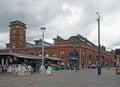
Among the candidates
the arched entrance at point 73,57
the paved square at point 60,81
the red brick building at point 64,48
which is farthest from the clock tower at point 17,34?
the paved square at point 60,81

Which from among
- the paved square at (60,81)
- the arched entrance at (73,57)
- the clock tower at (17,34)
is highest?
the clock tower at (17,34)

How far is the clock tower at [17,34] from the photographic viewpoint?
9819 cm

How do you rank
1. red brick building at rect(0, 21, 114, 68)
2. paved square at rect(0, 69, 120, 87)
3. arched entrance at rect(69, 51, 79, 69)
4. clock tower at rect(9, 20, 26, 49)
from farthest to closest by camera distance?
clock tower at rect(9, 20, 26, 49)
red brick building at rect(0, 21, 114, 68)
arched entrance at rect(69, 51, 79, 69)
paved square at rect(0, 69, 120, 87)

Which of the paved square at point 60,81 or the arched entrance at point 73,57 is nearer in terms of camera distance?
the paved square at point 60,81

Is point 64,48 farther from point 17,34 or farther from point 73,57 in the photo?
point 17,34

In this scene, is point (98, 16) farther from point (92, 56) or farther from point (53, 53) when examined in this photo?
point (92, 56)

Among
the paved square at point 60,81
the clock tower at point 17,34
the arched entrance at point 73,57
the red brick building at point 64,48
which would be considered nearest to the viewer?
the paved square at point 60,81

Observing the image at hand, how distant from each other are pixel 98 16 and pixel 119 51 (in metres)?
5.44

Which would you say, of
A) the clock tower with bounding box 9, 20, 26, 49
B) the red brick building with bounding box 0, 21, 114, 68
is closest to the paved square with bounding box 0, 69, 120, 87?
the red brick building with bounding box 0, 21, 114, 68

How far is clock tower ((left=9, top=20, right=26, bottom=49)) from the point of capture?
98.2 meters

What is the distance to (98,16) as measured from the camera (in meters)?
34.8

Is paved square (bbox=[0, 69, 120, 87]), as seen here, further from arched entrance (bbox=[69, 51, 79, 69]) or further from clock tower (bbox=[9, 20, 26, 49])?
clock tower (bbox=[9, 20, 26, 49])

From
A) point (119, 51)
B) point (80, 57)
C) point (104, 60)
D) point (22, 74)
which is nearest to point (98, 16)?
point (119, 51)

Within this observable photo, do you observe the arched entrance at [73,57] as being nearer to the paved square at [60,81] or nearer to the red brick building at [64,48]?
the red brick building at [64,48]
